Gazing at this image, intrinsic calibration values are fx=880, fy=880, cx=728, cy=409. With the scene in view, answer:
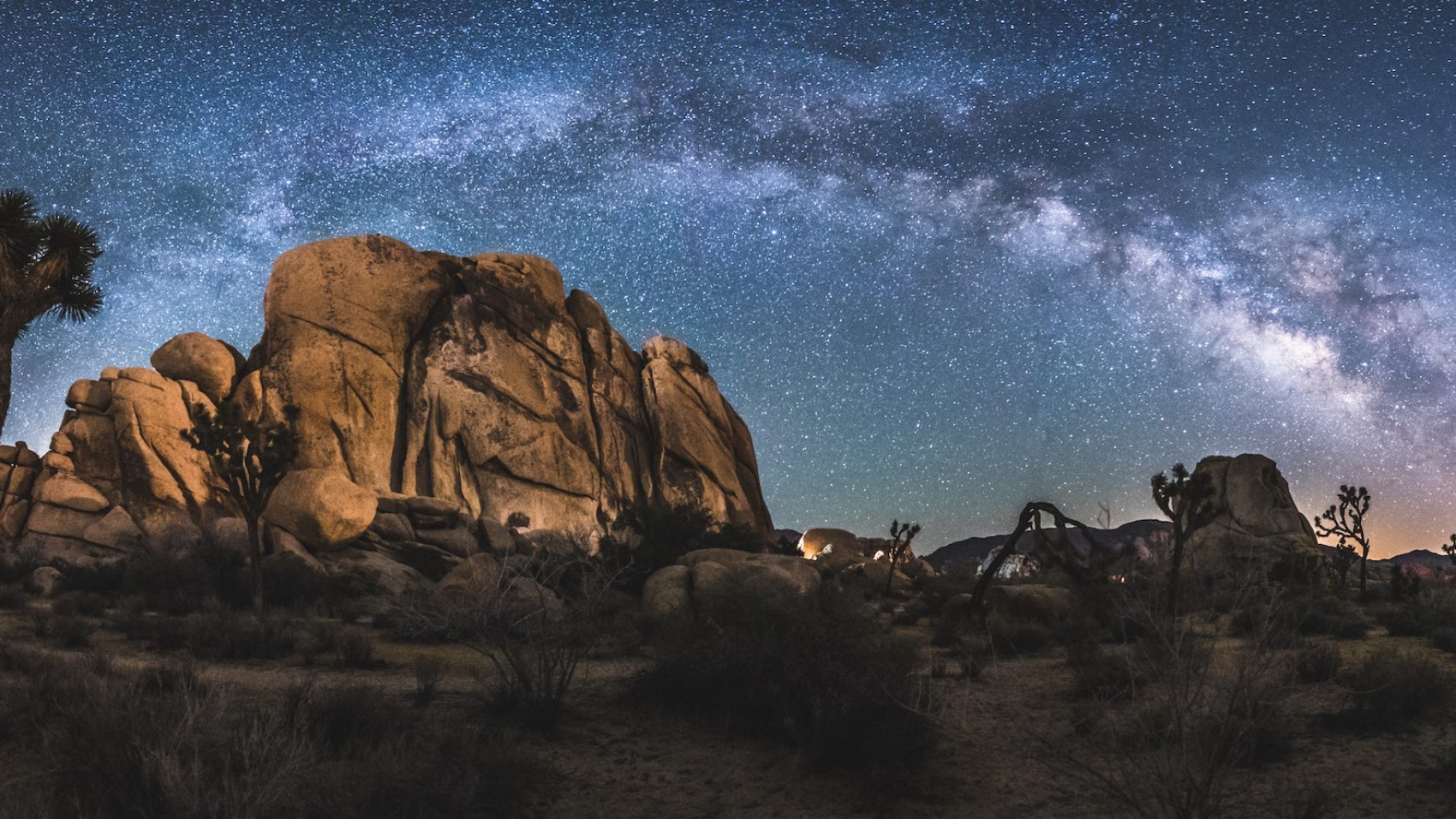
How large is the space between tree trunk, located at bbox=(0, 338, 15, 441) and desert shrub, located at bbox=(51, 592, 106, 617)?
3772 mm

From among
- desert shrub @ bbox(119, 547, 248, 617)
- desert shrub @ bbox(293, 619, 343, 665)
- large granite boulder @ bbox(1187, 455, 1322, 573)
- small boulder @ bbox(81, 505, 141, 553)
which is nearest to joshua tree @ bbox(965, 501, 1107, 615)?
desert shrub @ bbox(293, 619, 343, 665)

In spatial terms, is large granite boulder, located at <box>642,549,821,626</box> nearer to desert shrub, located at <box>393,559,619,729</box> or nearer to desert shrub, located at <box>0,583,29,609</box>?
desert shrub, located at <box>393,559,619,729</box>

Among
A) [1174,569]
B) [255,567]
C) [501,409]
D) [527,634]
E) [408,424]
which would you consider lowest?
[255,567]

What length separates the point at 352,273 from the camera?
40.5 metres

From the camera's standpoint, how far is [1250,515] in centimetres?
3353

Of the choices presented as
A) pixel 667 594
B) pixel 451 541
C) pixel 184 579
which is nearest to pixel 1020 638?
pixel 667 594

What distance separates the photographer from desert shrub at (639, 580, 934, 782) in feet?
28.2

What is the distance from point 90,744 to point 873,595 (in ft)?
75.6

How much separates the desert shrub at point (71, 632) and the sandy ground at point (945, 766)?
4.52 metres

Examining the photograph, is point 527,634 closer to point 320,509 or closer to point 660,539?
point 660,539

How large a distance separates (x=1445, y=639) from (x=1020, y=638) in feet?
20.4

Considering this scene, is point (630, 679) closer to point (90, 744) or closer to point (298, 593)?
point (90, 744)

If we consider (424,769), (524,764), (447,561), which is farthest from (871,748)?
(447,561)

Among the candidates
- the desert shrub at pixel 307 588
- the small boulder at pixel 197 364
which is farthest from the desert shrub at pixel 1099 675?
the small boulder at pixel 197 364
